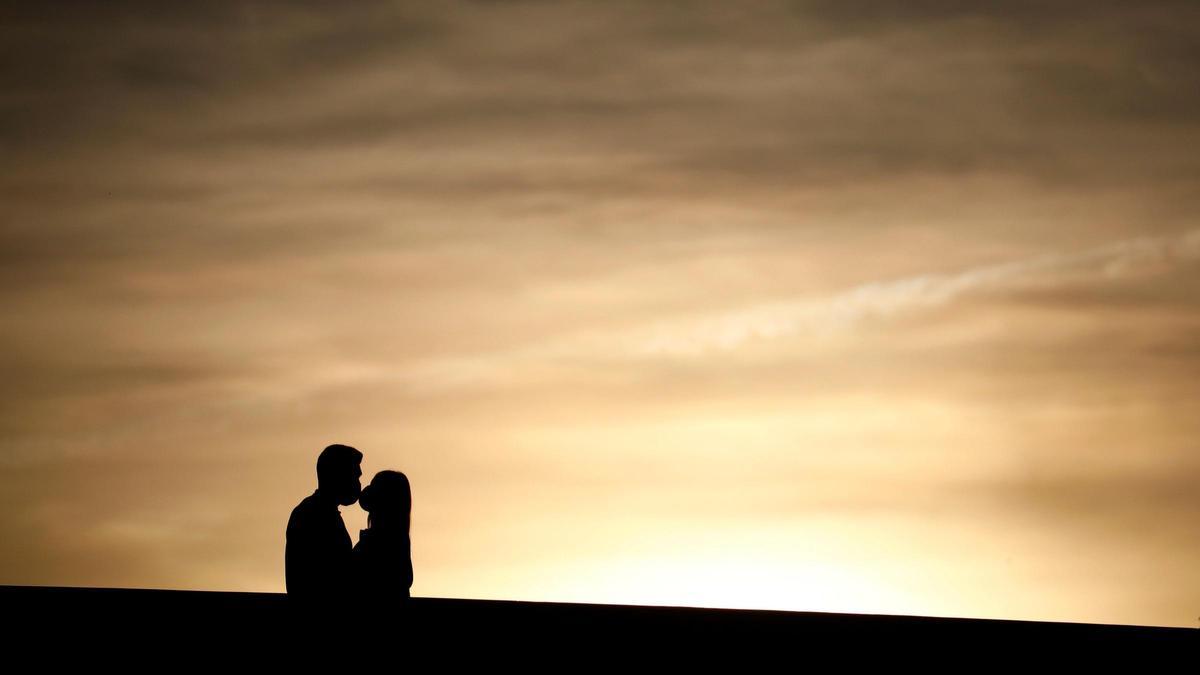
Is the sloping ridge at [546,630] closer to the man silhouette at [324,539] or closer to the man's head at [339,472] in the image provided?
the man silhouette at [324,539]

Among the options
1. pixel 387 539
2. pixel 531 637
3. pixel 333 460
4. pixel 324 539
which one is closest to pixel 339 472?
pixel 333 460

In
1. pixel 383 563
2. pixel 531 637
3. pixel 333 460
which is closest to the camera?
pixel 531 637

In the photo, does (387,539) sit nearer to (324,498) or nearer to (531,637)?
(324,498)

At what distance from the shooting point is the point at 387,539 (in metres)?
6.62

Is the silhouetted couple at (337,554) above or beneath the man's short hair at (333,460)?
beneath

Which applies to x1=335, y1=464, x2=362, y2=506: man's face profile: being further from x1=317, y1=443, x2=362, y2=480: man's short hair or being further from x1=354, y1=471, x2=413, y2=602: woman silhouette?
x1=354, y1=471, x2=413, y2=602: woman silhouette

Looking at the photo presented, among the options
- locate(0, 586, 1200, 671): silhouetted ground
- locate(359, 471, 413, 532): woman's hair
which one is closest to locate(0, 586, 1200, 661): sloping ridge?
locate(0, 586, 1200, 671): silhouetted ground

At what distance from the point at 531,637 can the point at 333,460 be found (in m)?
1.27

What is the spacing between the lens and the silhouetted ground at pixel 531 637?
227 inches

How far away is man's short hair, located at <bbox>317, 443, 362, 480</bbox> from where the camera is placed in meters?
6.25

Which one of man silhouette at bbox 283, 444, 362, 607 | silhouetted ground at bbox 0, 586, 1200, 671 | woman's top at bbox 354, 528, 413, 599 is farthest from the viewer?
woman's top at bbox 354, 528, 413, 599

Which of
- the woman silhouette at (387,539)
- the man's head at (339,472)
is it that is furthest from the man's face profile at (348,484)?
the woman silhouette at (387,539)

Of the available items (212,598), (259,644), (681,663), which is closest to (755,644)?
(681,663)

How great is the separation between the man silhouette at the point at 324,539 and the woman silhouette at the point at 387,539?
20cm
